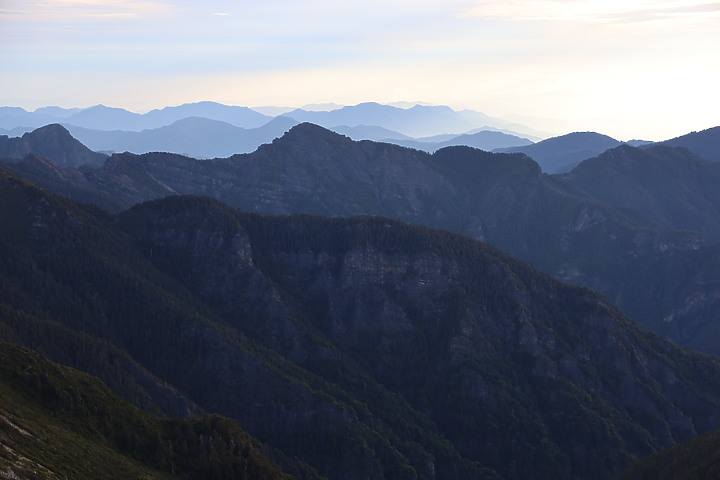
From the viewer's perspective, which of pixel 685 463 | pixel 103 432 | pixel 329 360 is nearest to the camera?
pixel 103 432

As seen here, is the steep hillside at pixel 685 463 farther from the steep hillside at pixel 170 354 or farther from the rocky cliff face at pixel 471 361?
the steep hillside at pixel 170 354

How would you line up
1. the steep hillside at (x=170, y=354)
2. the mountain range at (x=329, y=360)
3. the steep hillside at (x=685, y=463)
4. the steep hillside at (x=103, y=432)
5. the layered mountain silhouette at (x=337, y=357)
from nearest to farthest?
the steep hillside at (x=103, y=432) → the steep hillside at (x=685, y=463) → the steep hillside at (x=170, y=354) → the mountain range at (x=329, y=360) → the layered mountain silhouette at (x=337, y=357)

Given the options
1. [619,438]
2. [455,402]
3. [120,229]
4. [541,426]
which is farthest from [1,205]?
[619,438]

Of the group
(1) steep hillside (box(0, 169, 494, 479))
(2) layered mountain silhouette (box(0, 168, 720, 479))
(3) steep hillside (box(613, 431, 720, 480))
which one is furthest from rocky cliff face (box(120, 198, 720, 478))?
(3) steep hillside (box(613, 431, 720, 480))

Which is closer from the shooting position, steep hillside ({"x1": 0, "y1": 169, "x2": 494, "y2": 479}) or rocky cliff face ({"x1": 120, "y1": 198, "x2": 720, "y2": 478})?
steep hillside ({"x1": 0, "y1": 169, "x2": 494, "y2": 479})

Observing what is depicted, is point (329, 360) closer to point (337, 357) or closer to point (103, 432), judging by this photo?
point (337, 357)

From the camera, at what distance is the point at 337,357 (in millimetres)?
Answer: 182500

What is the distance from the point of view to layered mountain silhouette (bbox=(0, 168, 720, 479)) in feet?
522

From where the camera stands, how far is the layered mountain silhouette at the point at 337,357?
159 meters

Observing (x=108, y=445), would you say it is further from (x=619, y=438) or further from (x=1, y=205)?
(x=619, y=438)

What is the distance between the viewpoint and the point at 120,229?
641ft

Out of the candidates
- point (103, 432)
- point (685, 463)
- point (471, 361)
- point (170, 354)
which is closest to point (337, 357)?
point (471, 361)

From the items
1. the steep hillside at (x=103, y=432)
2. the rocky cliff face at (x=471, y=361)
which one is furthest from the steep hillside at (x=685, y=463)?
the steep hillside at (x=103, y=432)

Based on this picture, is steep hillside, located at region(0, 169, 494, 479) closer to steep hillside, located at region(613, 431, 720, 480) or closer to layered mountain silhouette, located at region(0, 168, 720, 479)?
layered mountain silhouette, located at region(0, 168, 720, 479)
